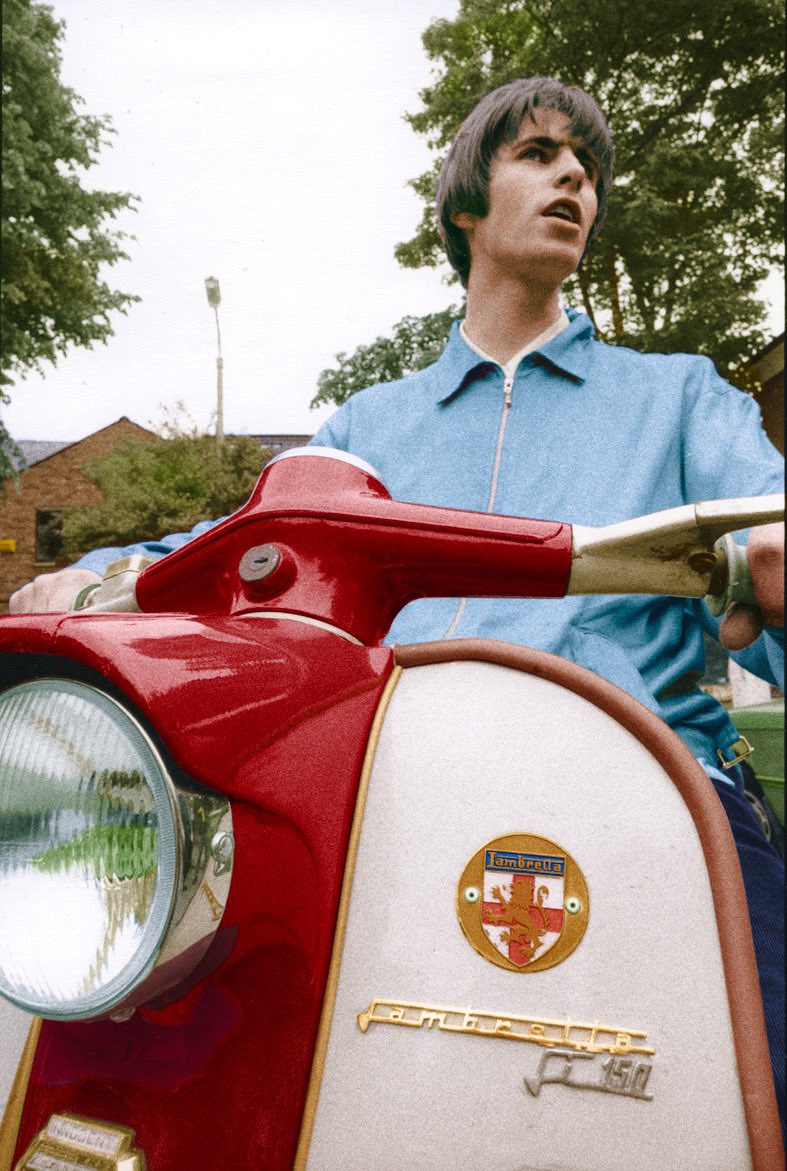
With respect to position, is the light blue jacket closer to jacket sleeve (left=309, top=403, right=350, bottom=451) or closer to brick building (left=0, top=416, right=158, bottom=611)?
jacket sleeve (left=309, top=403, right=350, bottom=451)

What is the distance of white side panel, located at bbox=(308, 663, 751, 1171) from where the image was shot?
55cm

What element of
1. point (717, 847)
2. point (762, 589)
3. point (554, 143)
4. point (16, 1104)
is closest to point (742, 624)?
point (762, 589)

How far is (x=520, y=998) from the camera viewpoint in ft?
1.88

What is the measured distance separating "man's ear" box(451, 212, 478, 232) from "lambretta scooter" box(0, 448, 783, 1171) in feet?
4.04

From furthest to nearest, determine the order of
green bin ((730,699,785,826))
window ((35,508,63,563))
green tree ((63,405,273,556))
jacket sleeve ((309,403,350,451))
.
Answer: window ((35,508,63,563)) → green tree ((63,405,273,556)) → green bin ((730,699,785,826)) → jacket sleeve ((309,403,350,451))

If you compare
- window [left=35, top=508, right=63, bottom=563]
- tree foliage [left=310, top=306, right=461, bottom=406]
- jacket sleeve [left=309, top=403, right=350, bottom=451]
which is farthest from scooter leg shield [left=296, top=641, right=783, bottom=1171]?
window [left=35, top=508, right=63, bottom=563]

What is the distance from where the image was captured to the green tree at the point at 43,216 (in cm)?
396

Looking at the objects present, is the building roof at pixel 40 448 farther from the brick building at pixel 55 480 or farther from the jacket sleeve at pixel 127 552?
the jacket sleeve at pixel 127 552

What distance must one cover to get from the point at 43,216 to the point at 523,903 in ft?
26.3

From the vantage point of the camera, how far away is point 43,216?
7176 mm

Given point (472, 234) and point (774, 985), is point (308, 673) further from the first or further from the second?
point (472, 234)

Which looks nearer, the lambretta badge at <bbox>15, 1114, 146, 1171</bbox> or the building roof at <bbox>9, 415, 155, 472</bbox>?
the lambretta badge at <bbox>15, 1114, 146, 1171</bbox>

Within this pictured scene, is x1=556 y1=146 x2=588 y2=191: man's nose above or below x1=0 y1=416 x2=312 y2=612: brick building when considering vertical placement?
below

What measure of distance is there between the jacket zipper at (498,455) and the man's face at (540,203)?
21 centimetres
